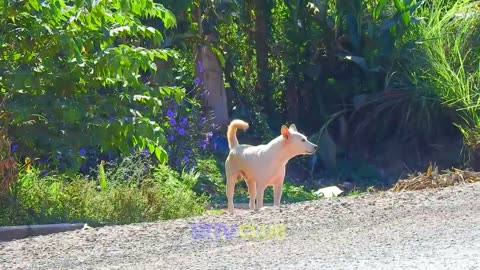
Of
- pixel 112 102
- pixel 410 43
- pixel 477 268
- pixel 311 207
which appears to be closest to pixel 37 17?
pixel 112 102

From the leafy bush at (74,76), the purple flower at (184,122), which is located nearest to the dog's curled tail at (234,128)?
the leafy bush at (74,76)

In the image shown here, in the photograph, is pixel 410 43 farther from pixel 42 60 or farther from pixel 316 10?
pixel 42 60

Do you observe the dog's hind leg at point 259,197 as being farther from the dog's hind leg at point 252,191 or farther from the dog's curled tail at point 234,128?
the dog's curled tail at point 234,128

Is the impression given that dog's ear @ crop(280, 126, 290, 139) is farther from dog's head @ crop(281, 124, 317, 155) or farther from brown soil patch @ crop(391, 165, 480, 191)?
brown soil patch @ crop(391, 165, 480, 191)

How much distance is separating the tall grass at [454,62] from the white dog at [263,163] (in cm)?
446

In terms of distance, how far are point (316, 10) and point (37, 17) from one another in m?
8.66

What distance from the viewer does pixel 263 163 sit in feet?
37.7

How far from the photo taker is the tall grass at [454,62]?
1583 cm

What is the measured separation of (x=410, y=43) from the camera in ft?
56.1

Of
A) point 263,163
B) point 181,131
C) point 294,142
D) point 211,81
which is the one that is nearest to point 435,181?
point 294,142

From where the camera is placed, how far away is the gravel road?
7.29 meters

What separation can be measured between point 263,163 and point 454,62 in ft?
20.1

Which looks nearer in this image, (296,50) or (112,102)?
(112,102)

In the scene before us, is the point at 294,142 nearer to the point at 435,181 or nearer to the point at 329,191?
the point at 435,181
